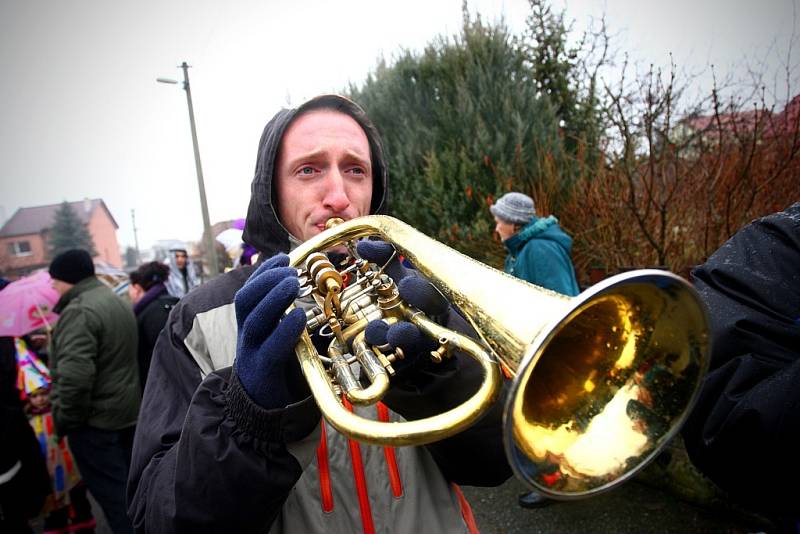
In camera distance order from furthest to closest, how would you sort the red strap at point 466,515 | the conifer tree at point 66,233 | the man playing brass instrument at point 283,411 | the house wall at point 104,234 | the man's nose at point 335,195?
the house wall at point 104,234
the conifer tree at point 66,233
the man's nose at point 335,195
the red strap at point 466,515
the man playing brass instrument at point 283,411

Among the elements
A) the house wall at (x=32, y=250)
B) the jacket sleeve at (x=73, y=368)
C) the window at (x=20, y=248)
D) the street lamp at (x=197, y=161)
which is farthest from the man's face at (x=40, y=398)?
the window at (x=20, y=248)

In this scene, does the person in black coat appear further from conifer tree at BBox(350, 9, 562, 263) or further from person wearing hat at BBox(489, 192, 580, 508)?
conifer tree at BBox(350, 9, 562, 263)

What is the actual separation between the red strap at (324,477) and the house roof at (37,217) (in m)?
61.1

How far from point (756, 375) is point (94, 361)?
12.9 ft

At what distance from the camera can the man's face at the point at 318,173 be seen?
5.17ft

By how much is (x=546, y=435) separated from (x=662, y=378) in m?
0.33

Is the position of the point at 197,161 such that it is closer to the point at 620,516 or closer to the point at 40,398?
the point at 40,398

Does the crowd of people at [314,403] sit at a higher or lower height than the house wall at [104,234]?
higher

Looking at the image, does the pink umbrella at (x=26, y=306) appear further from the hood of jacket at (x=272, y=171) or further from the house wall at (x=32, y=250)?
the house wall at (x=32, y=250)

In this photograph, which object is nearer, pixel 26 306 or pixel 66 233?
pixel 26 306

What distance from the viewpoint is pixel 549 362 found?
116 centimetres

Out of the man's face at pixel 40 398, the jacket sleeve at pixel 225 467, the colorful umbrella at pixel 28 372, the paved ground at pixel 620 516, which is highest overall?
the jacket sleeve at pixel 225 467

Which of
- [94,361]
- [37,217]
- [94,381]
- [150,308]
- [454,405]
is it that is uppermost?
[454,405]

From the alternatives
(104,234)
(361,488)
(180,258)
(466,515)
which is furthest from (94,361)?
(104,234)
